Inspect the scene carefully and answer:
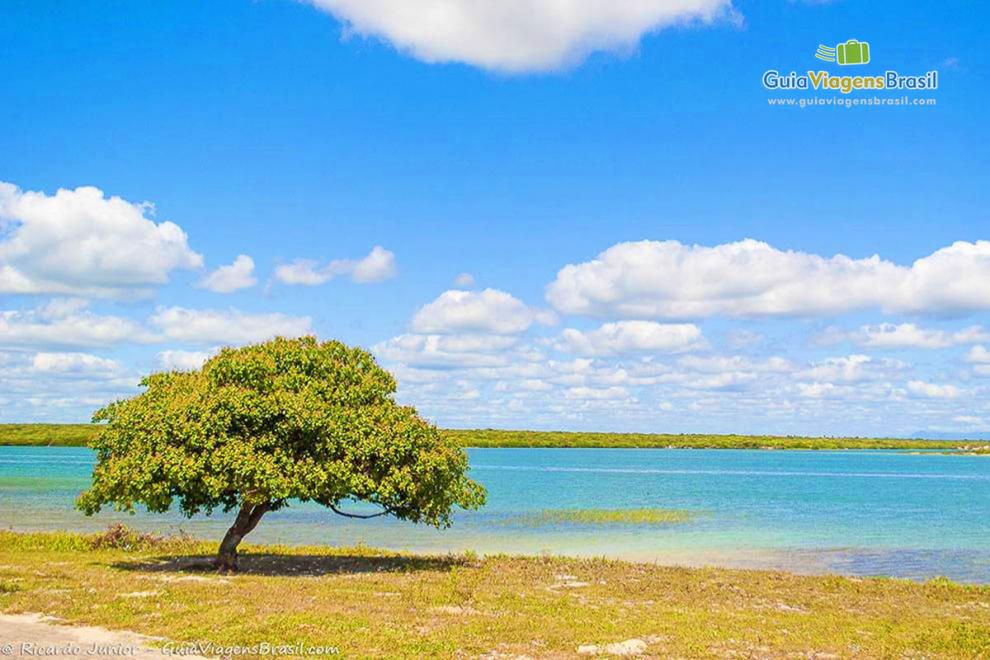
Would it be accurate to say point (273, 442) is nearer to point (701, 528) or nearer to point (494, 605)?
point (494, 605)

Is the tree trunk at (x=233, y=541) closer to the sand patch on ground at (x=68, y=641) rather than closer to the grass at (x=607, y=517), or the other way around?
the sand patch on ground at (x=68, y=641)

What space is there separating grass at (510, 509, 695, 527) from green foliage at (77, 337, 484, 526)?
91.6 ft

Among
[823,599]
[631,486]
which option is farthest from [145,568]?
[631,486]

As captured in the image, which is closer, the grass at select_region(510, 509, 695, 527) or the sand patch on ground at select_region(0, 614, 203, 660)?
the sand patch on ground at select_region(0, 614, 203, 660)

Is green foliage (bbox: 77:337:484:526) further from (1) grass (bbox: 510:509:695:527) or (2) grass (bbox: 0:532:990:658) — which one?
(1) grass (bbox: 510:509:695:527)

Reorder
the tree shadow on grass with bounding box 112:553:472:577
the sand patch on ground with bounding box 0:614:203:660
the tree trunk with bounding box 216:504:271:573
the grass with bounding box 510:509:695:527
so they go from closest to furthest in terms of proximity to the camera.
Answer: the sand patch on ground with bounding box 0:614:203:660 → the tree trunk with bounding box 216:504:271:573 → the tree shadow on grass with bounding box 112:553:472:577 → the grass with bounding box 510:509:695:527

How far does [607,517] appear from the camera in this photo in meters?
60.6

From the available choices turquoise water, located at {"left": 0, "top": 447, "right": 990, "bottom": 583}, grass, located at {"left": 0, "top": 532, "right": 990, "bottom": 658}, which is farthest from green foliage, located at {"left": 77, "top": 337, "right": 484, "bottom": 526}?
turquoise water, located at {"left": 0, "top": 447, "right": 990, "bottom": 583}

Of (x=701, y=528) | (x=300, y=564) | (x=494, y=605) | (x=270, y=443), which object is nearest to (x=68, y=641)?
(x=270, y=443)

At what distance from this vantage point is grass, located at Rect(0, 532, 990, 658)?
61.5ft

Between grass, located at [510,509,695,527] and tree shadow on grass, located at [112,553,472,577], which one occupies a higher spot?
tree shadow on grass, located at [112,553,472,577]

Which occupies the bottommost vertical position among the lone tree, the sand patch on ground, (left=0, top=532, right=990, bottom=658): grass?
(left=0, top=532, right=990, bottom=658): grass

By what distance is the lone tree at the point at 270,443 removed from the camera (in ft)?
85.9

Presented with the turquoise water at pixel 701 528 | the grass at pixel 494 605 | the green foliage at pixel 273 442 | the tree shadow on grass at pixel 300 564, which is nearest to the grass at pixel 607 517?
the turquoise water at pixel 701 528
